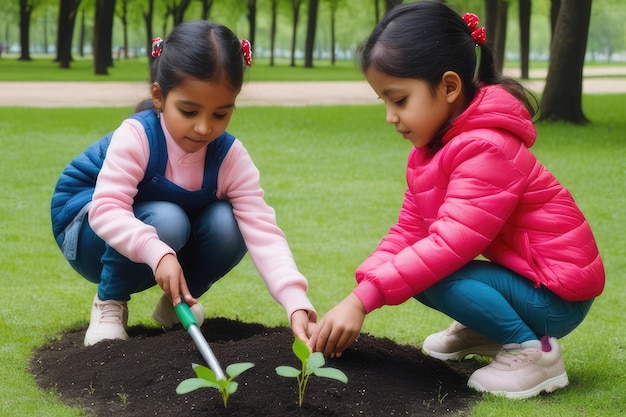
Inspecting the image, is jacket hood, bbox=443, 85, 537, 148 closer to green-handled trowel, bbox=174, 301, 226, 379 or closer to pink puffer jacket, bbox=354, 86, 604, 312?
pink puffer jacket, bbox=354, 86, 604, 312

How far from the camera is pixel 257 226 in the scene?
129 inches

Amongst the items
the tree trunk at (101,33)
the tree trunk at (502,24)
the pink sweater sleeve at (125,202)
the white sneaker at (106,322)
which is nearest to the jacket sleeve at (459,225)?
the pink sweater sleeve at (125,202)

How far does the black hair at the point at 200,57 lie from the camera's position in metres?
2.99

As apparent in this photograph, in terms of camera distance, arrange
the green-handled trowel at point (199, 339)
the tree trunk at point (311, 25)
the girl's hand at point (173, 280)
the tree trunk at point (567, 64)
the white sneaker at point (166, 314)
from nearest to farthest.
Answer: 1. the green-handled trowel at point (199, 339)
2. the girl's hand at point (173, 280)
3. the white sneaker at point (166, 314)
4. the tree trunk at point (567, 64)
5. the tree trunk at point (311, 25)

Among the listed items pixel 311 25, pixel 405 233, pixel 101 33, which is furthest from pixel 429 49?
pixel 311 25

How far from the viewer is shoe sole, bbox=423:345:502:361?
3238mm

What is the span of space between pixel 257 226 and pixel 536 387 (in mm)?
1081

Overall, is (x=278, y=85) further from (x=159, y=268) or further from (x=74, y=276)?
(x=159, y=268)

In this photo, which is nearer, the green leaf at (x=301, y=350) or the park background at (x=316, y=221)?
the green leaf at (x=301, y=350)

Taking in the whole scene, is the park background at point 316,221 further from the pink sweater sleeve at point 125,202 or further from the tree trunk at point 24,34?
the tree trunk at point 24,34

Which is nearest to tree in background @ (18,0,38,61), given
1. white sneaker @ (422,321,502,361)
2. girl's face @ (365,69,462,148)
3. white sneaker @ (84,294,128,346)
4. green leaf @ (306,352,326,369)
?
white sneaker @ (84,294,128,346)

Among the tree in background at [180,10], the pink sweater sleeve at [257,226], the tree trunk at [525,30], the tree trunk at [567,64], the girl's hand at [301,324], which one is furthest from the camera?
the tree in background at [180,10]

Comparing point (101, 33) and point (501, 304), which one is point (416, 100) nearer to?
point (501, 304)

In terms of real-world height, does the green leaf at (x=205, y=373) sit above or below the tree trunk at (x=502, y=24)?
above
